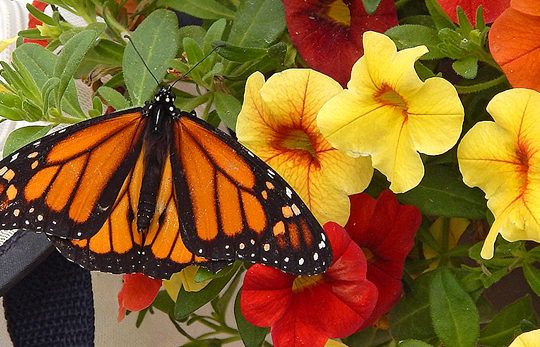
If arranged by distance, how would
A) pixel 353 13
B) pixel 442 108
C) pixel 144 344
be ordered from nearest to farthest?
pixel 442 108 → pixel 353 13 → pixel 144 344

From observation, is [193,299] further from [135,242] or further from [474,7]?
[474,7]

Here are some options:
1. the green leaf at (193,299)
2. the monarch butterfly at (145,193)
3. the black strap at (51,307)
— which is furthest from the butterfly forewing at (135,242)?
the black strap at (51,307)

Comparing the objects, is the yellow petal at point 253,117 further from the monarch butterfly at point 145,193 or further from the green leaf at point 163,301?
the green leaf at point 163,301

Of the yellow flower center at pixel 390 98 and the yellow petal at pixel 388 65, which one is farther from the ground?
the yellow petal at pixel 388 65

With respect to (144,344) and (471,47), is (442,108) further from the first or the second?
(144,344)

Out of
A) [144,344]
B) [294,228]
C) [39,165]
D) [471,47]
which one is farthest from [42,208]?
[144,344]
